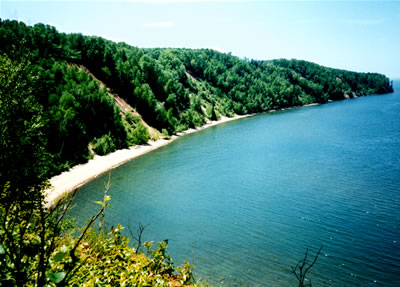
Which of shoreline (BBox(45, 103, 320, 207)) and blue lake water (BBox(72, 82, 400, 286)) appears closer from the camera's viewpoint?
blue lake water (BBox(72, 82, 400, 286))

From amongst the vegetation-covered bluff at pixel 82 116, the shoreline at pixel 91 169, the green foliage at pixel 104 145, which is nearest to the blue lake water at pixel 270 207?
the shoreline at pixel 91 169

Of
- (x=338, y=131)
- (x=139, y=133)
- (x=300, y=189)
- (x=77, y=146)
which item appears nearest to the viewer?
(x=300, y=189)

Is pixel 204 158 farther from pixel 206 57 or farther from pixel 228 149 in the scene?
pixel 206 57

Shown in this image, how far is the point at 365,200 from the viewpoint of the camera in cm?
3098

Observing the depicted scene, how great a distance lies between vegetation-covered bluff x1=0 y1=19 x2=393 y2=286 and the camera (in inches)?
162

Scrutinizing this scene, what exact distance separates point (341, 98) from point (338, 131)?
114 metres

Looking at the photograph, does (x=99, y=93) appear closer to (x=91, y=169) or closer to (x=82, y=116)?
(x=82, y=116)

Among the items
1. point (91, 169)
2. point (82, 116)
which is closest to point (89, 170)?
point (91, 169)

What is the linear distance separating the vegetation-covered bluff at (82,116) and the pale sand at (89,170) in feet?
5.22

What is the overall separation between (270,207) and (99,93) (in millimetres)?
44215

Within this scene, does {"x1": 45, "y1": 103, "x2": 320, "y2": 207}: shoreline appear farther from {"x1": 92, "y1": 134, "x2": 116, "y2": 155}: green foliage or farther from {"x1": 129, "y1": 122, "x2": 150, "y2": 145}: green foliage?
{"x1": 129, "y1": 122, "x2": 150, "y2": 145}: green foliage

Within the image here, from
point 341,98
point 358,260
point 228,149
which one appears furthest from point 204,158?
point 341,98

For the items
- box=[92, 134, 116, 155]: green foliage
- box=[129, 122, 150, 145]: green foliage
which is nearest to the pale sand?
box=[92, 134, 116, 155]: green foliage

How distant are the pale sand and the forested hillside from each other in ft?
5.21
